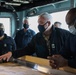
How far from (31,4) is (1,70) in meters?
4.77

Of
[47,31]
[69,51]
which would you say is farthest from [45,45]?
[69,51]

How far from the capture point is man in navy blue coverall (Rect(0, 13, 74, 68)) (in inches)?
116

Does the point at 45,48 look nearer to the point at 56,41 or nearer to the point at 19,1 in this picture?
the point at 56,41

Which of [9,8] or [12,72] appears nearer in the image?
[12,72]

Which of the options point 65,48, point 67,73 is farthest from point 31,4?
point 67,73

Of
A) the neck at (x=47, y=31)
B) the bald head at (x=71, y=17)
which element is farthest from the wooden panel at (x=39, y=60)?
the bald head at (x=71, y=17)

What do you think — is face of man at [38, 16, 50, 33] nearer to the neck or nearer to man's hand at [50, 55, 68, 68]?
the neck

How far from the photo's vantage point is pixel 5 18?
8.06 m

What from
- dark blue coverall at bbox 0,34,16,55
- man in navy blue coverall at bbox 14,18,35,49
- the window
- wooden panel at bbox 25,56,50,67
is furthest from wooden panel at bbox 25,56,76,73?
the window

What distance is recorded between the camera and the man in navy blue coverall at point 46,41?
294 centimetres

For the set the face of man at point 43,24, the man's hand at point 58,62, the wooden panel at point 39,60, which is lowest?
the wooden panel at point 39,60

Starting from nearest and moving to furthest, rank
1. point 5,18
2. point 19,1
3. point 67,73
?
point 67,73
point 19,1
point 5,18

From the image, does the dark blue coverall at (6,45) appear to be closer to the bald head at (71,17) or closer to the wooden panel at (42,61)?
the wooden panel at (42,61)

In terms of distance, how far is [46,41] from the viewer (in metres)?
2.98
